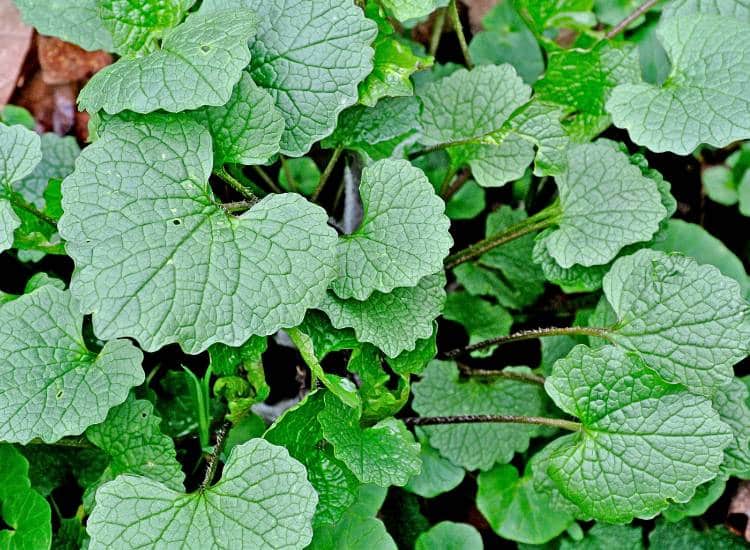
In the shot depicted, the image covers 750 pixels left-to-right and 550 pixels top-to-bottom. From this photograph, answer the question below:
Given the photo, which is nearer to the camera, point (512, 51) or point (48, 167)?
point (48, 167)

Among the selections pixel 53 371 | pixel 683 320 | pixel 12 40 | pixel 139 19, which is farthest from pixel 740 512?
pixel 12 40

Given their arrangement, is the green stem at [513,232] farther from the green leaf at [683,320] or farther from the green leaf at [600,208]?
the green leaf at [683,320]

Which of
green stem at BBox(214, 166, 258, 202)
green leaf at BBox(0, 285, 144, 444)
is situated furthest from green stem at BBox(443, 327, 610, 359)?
green leaf at BBox(0, 285, 144, 444)

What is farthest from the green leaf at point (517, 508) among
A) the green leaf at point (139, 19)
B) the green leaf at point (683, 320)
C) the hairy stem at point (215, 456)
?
the green leaf at point (139, 19)

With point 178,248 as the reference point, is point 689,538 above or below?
A: below

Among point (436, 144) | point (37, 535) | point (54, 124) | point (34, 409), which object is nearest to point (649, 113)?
point (436, 144)

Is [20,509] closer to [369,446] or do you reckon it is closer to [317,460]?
[317,460]
